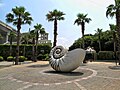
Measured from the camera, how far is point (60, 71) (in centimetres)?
1708

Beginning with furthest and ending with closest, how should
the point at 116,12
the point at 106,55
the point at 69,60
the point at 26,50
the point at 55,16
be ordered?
the point at 26,50 < the point at 106,55 < the point at 55,16 < the point at 116,12 < the point at 69,60

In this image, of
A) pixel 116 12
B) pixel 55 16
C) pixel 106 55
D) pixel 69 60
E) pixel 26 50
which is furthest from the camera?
pixel 26 50

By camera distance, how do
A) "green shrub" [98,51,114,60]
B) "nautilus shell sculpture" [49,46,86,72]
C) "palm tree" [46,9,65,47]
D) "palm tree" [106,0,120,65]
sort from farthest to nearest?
"green shrub" [98,51,114,60] < "palm tree" [46,9,65,47] < "palm tree" [106,0,120,65] < "nautilus shell sculpture" [49,46,86,72]

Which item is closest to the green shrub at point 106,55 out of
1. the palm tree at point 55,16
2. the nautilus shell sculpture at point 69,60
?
the palm tree at point 55,16

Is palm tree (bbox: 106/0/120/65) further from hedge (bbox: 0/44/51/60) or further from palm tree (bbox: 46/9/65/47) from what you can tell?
hedge (bbox: 0/44/51/60)

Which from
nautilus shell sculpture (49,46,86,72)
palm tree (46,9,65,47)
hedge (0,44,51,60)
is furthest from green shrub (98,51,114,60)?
nautilus shell sculpture (49,46,86,72)

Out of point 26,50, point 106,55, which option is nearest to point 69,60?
point 106,55

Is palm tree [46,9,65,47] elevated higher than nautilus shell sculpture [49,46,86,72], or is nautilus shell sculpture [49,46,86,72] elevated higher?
palm tree [46,9,65,47]

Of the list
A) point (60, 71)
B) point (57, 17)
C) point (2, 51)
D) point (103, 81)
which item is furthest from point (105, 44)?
point (103, 81)

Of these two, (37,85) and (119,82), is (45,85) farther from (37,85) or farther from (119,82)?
(119,82)

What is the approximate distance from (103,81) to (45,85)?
3.89m

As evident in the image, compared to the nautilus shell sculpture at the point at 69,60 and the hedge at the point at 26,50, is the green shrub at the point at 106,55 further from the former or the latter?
the nautilus shell sculpture at the point at 69,60

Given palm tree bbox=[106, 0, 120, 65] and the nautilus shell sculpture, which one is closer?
the nautilus shell sculpture

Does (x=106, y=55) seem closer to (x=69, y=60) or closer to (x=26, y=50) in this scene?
(x=26, y=50)
